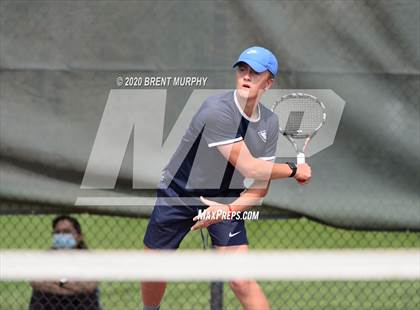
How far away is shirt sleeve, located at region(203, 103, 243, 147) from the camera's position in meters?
4.91

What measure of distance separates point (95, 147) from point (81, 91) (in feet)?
1.01

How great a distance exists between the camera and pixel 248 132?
501 centimetres

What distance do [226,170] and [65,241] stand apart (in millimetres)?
1224

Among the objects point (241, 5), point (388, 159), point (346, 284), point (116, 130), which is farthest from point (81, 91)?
point (346, 284)

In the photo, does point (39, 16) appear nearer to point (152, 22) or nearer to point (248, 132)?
point (152, 22)

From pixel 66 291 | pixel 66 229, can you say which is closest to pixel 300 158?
pixel 66 229

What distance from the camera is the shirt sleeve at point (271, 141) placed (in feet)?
16.7

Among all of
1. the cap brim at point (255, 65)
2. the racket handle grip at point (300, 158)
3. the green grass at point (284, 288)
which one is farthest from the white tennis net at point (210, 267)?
the green grass at point (284, 288)

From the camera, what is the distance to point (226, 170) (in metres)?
5.18

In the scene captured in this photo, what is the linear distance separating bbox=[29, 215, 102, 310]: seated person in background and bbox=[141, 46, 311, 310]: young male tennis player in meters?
0.74

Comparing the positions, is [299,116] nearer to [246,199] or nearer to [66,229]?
[246,199]

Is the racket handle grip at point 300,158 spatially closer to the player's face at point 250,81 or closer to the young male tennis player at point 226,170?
the young male tennis player at point 226,170

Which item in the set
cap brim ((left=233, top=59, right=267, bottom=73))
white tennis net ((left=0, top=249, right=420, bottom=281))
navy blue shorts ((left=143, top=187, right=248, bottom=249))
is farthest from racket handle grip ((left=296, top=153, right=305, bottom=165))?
white tennis net ((left=0, top=249, right=420, bottom=281))

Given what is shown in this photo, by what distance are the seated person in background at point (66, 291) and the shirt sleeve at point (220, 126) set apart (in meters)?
1.30
